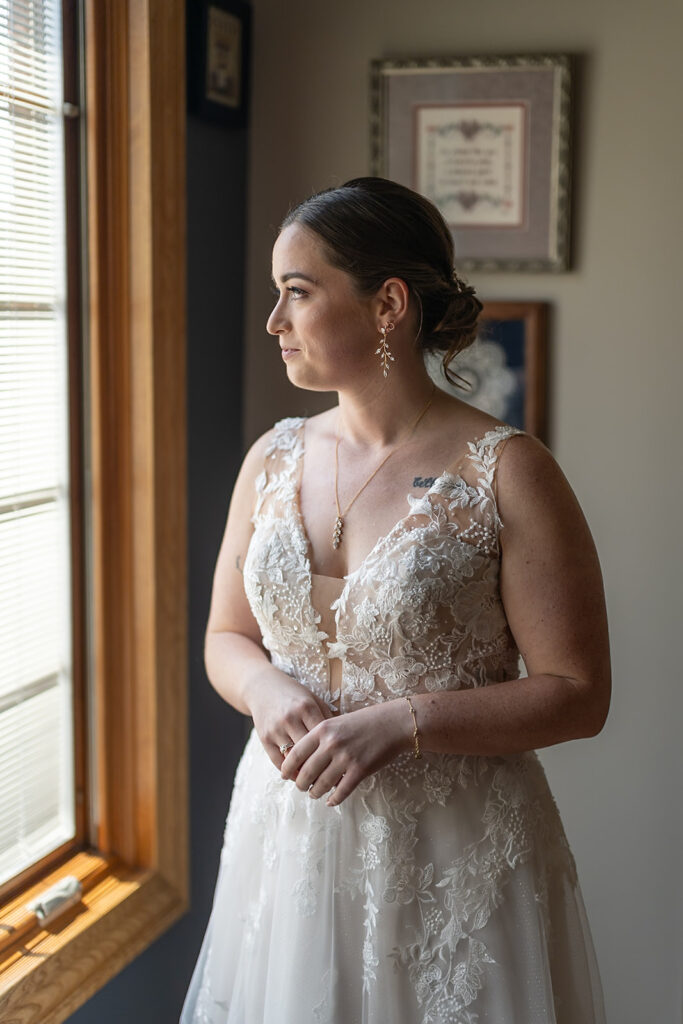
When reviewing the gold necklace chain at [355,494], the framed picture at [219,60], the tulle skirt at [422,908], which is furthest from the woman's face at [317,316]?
the framed picture at [219,60]

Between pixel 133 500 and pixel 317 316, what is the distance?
0.72 meters

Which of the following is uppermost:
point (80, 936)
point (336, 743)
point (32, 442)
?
point (32, 442)

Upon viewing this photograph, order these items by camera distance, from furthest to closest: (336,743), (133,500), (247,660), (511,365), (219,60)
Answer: (511,365) < (219,60) < (133,500) < (247,660) < (336,743)

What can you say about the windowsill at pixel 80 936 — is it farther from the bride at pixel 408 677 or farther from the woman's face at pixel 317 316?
the woman's face at pixel 317 316

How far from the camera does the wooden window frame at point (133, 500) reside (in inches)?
76.4

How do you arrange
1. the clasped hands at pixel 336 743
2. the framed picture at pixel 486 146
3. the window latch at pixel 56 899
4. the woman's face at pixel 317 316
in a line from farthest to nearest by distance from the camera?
the framed picture at pixel 486 146
the window latch at pixel 56 899
the woman's face at pixel 317 316
the clasped hands at pixel 336 743

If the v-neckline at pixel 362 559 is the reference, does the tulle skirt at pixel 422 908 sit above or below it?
below

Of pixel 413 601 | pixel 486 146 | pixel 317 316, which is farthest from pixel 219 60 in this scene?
pixel 413 601

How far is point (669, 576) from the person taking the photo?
2.34m

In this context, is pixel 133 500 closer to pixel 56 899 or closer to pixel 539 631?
pixel 56 899

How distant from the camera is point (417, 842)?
1.52 metres

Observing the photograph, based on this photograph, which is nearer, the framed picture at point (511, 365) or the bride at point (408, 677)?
the bride at point (408, 677)

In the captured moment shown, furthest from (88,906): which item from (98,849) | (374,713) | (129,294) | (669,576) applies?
(669,576)

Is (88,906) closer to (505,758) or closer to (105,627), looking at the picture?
(105,627)
